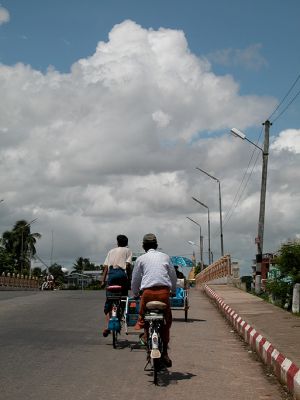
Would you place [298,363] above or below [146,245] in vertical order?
below

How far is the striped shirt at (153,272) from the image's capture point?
7.93 meters

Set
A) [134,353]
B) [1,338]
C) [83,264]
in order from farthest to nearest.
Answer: [83,264]
[1,338]
[134,353]

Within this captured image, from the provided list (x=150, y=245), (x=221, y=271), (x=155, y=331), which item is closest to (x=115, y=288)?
(x=150, y=245)

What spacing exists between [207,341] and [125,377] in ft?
13.6

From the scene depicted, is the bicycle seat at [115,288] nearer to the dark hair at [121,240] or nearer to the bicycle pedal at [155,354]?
the dark hair at [121,240]

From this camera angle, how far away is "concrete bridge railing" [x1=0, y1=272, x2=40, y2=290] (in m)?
52.2

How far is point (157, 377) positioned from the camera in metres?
7.68

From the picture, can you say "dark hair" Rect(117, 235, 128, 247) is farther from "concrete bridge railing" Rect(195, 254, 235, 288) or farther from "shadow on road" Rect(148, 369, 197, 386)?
"concrete bridge railing" Rect(195, 254, 235, 288)

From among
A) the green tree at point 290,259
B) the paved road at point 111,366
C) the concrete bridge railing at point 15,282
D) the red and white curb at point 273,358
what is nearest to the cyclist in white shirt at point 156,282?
the paved road at point 111,366

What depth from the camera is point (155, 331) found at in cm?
749

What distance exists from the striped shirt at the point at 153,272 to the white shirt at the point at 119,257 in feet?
6.65

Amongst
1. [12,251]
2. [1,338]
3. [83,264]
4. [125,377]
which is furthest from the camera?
[83,264]

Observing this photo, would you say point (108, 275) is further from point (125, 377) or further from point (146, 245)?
point (125, 377)

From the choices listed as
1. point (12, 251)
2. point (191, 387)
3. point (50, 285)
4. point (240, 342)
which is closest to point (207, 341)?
point (240, 342)
